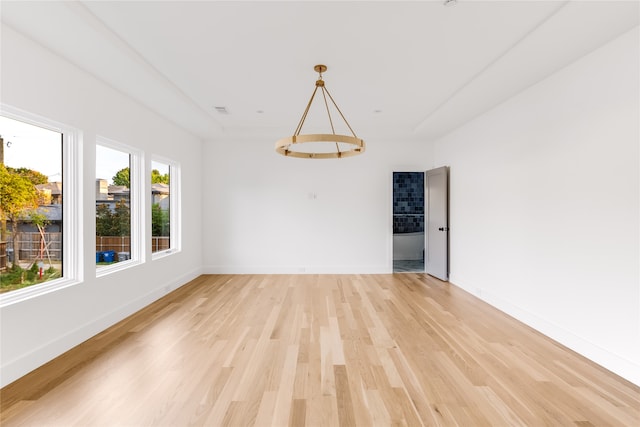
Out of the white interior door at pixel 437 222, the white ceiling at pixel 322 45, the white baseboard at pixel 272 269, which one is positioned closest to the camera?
the white ceiling at pixel 322 45

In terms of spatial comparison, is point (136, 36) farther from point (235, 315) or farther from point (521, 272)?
point (521, 272)

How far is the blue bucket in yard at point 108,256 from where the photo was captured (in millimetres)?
3650

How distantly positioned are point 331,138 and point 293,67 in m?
1.09

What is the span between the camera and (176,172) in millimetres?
5559

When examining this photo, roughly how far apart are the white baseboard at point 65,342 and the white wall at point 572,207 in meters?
4.94

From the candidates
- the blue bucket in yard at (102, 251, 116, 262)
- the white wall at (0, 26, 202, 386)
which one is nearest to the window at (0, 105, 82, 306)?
the white wall at (0, 26, 202, 386)

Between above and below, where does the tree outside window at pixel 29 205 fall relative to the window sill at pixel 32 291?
above

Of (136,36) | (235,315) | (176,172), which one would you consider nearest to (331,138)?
(136,36)

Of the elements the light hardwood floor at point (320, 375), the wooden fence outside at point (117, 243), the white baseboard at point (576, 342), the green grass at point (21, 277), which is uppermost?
the wooden fence outside at point (117, 243)

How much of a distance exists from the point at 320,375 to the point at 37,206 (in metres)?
3.04

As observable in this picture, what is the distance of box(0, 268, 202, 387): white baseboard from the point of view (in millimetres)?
2403

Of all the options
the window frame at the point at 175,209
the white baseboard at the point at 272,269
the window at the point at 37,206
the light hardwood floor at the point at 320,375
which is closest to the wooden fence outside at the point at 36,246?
the window at the point at 37,206

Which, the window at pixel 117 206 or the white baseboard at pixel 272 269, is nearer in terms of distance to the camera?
the window at pixel 117 206

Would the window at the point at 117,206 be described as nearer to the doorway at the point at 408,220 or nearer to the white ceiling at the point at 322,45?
the white ceiling at the point at 322,45
